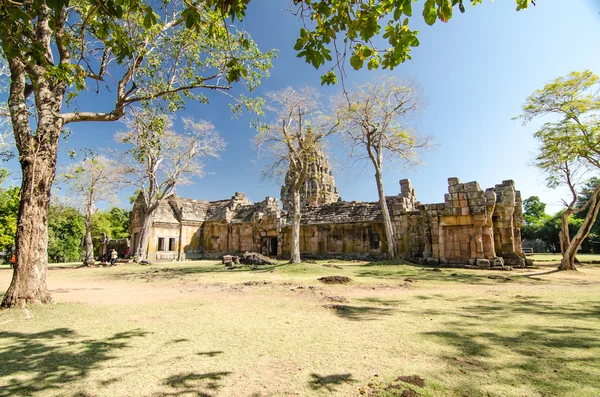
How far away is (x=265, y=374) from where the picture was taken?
10.5 feet

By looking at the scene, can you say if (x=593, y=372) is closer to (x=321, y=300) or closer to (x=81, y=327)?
(x=321, y=300)

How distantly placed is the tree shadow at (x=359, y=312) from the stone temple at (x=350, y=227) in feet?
36.5

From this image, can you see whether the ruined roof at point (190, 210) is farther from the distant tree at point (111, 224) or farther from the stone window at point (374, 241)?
the distant tree at point (111, 224)

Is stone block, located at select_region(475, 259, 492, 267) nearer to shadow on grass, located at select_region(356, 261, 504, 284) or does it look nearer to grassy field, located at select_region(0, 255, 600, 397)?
shadow on grass, located at select_region(356, 261, 504, 284)

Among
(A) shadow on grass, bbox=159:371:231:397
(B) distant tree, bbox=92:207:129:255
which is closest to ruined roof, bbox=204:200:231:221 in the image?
(B) distant tree, bbox=92:207:129:255

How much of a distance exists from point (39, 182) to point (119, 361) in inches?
199

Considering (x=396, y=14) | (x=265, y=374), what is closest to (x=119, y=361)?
(x=265, y=374)

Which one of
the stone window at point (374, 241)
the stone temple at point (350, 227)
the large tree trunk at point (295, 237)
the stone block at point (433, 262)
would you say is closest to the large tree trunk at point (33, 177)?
the large tree trunk at point (295, 237)

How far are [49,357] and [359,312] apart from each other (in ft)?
15.6

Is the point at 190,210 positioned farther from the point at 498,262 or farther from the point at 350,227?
the point at 498,262

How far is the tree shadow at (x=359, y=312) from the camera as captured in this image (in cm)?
550

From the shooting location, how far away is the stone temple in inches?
612

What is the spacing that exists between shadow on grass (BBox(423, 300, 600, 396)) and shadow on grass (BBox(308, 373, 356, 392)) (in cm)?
98

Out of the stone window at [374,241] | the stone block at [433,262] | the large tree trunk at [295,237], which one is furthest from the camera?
the stone window at [374,241]
